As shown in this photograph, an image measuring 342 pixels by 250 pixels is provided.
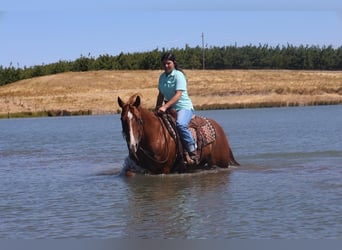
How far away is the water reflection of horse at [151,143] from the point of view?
10570mm

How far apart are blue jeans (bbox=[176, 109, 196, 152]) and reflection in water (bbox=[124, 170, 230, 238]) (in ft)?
1.64

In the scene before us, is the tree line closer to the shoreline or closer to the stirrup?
the shoreline

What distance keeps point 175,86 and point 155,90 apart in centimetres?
6141

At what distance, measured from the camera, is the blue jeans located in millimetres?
11625

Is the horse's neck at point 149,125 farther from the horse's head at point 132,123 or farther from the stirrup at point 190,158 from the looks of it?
the stirrup at point 190,158

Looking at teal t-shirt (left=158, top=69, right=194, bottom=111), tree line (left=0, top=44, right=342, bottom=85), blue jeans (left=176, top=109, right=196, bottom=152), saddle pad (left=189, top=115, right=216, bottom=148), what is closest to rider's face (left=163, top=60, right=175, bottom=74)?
teal t-shirt (left=158, top=69, right=194, bottom=111)

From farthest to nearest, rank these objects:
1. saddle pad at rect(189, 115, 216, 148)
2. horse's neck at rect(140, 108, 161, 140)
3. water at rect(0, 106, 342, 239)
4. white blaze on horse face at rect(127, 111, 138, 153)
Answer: saddle pad at rect(189, 115, 216, 148), horse's neck at rect(140, 108, 161, 140), white blaze on horse face at rect(127, 111, 138, 153), water at rect(0, 106, 342, 239)

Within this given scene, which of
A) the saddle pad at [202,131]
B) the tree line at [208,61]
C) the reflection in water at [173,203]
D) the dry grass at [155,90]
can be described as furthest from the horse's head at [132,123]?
the tree line at [208,61]

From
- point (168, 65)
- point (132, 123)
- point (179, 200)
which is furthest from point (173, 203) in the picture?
point (168, 65)

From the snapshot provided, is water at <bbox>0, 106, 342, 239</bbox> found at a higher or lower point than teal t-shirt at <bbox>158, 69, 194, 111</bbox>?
lower

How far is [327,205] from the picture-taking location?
807cm

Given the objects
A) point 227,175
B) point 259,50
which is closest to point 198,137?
point 227,175

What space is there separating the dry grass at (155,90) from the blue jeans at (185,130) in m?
49.1

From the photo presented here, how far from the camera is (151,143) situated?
1121 cm
